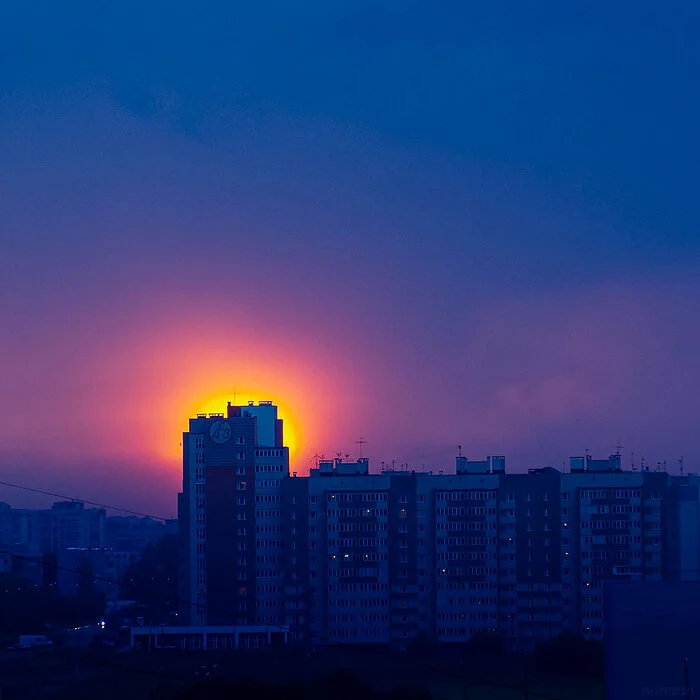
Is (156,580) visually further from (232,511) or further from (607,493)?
(607,493)

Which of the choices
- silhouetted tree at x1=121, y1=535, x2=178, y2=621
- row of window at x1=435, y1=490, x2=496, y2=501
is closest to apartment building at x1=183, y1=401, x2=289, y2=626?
silhouetted tree at x1=121, y1=535, x2=178, y2=621

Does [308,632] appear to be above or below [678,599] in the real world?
below

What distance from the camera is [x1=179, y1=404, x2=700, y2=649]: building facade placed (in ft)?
51.9

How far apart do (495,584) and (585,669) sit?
721 cm

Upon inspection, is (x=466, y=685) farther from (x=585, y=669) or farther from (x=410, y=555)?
(x=410, y=555)

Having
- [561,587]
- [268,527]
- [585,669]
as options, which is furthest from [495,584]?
[585,669]

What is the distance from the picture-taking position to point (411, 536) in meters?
16.1

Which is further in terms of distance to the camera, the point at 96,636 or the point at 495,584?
the point at 495,584

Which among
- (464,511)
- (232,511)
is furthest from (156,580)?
(464,511)

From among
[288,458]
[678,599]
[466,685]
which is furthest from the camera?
[288,458]

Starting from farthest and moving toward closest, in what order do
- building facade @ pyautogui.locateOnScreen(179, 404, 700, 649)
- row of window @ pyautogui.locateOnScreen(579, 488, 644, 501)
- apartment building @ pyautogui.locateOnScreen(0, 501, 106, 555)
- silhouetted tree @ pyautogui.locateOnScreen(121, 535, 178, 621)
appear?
apartment building @ pyautogui.locateOnScreen(0, 501, 106, 555) → silhouetted tree @ pyautogui.locateOnScreen(121, 535, 178, 621) → row of window @ pyautogui.locateOnScreen(579, 488, 644, 501) → building facade @ pyautogui.locateOnScreen(179, 404, 700, 649)

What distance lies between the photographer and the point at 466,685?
8734 millimetres

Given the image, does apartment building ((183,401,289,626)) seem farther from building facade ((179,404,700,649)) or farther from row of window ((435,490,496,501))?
row of window ((435,490,496,501))

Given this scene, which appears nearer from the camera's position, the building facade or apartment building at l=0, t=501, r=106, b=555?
the building facade
